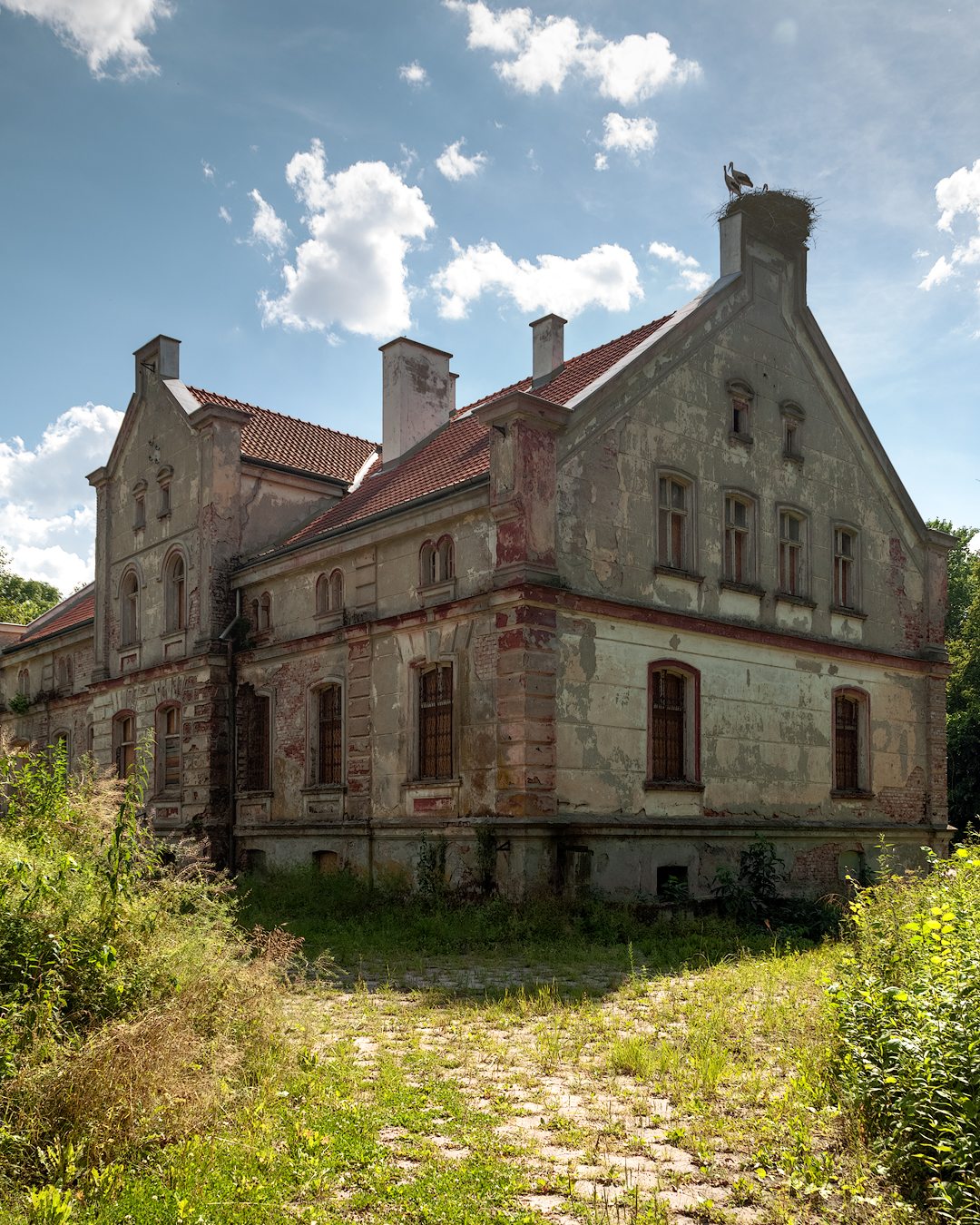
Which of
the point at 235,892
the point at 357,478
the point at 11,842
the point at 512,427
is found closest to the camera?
the point at 11,842

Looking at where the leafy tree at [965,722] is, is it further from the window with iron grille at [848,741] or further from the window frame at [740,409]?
the window frame at [740,409]

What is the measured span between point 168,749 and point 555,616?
39.1ft

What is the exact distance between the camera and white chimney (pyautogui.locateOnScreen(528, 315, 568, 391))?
77.9ft

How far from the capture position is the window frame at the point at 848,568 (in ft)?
76.0

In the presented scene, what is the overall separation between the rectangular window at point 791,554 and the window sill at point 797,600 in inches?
5.4

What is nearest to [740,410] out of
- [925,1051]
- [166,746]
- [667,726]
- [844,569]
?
[844,569]

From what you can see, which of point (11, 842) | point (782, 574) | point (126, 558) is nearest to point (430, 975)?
point (11, 842)

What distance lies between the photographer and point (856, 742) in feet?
76.1

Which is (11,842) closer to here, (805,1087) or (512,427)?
(805,1087)

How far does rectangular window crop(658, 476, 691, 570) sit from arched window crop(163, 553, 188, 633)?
1139 cm

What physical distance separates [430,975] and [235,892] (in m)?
8.99

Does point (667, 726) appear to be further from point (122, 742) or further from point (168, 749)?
point (122, 742)

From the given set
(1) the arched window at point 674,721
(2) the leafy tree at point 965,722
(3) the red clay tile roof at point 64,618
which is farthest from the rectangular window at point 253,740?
(2) the leafy tree at point 965,722

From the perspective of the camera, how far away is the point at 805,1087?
23.9ft
